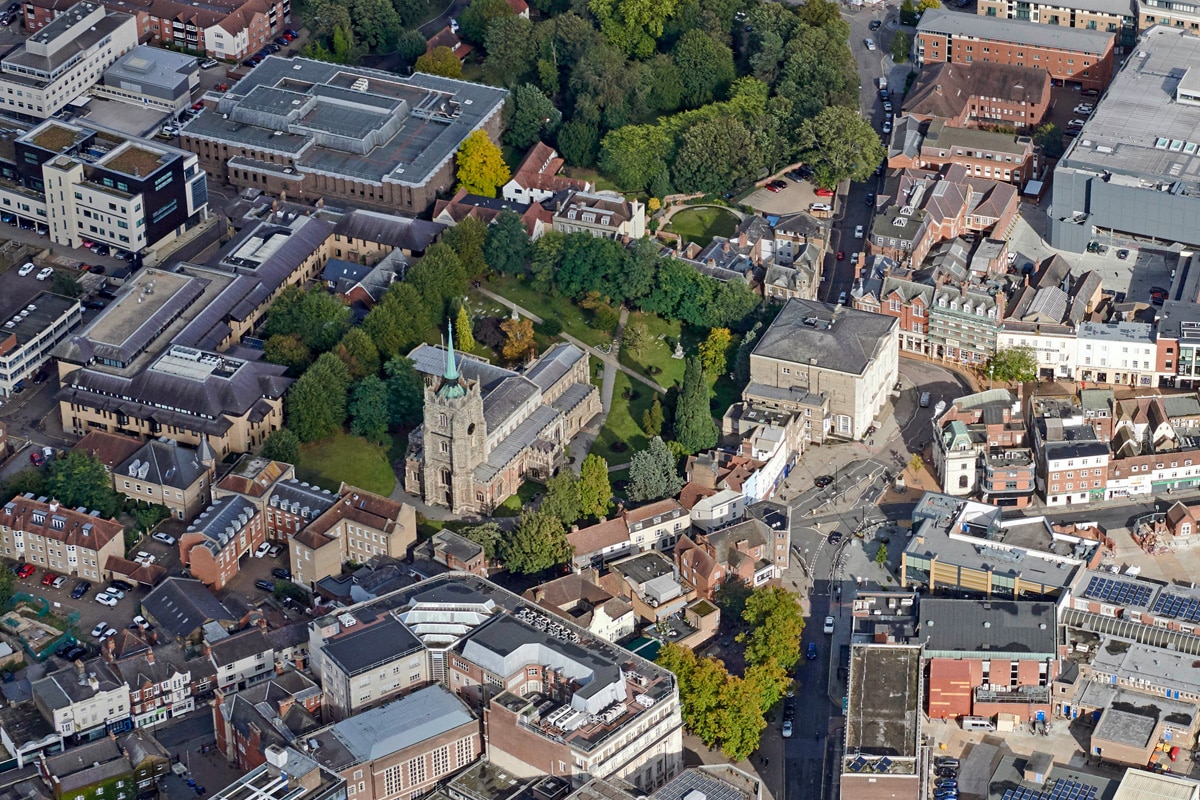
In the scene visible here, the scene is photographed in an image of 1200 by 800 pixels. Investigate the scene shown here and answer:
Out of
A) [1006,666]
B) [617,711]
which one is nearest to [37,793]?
[617,711]

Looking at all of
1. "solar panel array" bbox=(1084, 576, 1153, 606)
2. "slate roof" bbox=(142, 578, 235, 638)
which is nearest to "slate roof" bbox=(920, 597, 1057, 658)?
"solar panel array" bbox=(1084, 576, 1153, 606)

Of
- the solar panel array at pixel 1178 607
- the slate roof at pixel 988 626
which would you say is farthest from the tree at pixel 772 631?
the solar panel array at pixel 1178 607

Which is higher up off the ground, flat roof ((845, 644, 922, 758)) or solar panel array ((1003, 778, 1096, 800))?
flat roof ((845, 644, 922, 758))

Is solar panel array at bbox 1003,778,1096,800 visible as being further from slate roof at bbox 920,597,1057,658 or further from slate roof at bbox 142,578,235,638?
slate roof at bbox 142,578,235,638

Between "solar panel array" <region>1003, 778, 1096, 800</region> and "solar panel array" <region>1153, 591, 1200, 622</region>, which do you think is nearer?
"solar panel array" <region>1003, 778, 1096, 800</region>

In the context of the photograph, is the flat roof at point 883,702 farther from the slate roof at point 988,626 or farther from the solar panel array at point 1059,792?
the solar panel array at point 1059,792

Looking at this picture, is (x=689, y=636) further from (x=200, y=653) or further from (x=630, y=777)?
(x=200, y=653)
